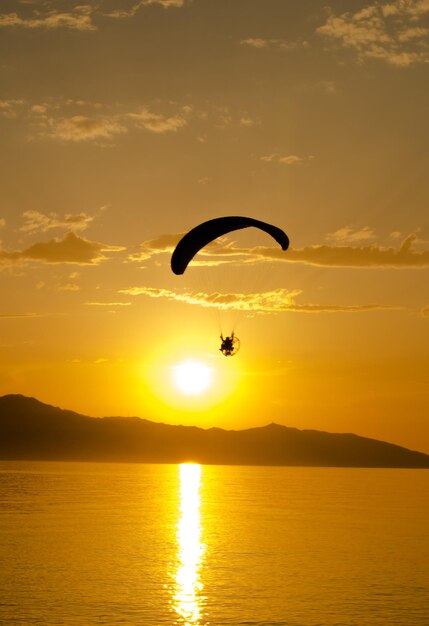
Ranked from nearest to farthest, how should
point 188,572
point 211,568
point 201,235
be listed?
point 201,235, point 188,572, point 211,568

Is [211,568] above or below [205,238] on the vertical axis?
below

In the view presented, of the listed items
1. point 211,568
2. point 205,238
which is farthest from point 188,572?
point 205,238

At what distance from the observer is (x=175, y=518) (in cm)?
10494

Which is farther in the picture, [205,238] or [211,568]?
[211,568]

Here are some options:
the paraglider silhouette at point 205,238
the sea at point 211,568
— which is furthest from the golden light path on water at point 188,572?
the paraglider silhouette at point 205,238

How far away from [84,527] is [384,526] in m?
34.6

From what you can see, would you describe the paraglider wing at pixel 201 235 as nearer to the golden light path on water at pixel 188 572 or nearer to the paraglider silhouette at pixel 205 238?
the paraglider silhouette at pixel 205 238

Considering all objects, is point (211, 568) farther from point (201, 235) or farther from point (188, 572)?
point (201, 235)

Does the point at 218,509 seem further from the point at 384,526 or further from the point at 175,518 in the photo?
the point at 384,526

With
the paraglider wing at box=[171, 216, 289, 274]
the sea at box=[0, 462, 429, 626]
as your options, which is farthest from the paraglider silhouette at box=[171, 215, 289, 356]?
the sea at box=[0, 462, 429, 626]

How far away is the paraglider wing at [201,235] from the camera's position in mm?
40562

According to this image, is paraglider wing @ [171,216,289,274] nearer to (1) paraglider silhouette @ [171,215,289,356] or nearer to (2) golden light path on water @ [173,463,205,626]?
(1) paraglider silhouette @ [171,215,289,356]

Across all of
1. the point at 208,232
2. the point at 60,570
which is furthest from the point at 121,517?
the point at 208,232

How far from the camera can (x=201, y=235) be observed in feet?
135
